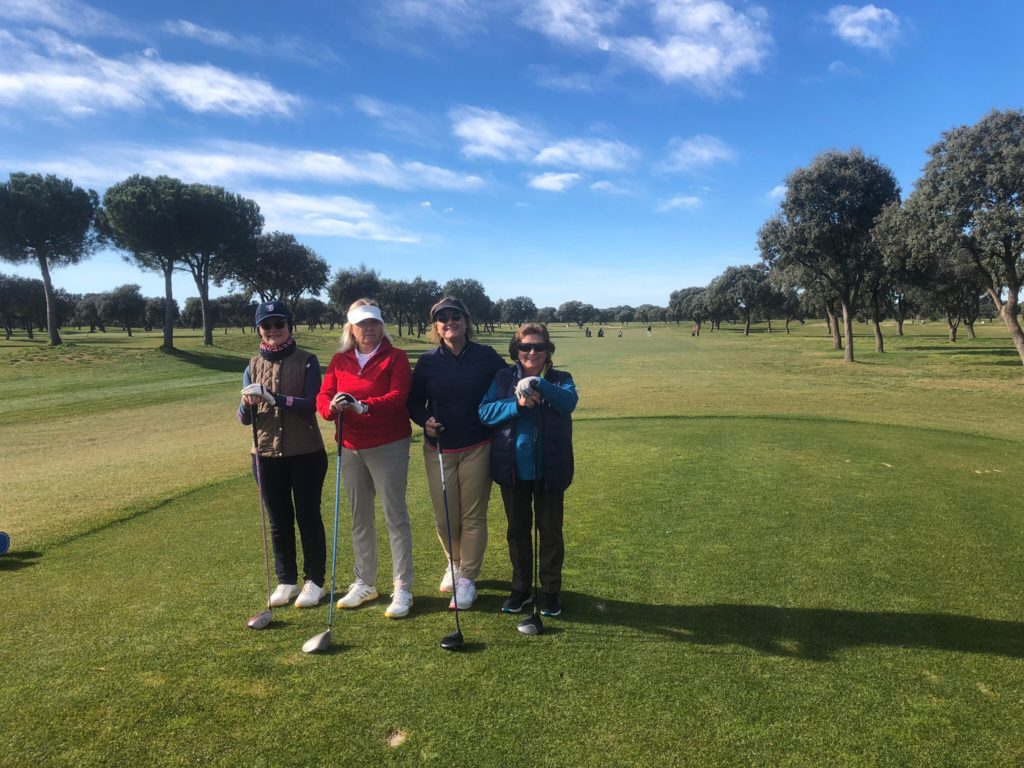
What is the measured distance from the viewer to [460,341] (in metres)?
4.50

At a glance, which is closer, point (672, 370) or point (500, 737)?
point (500, 737)

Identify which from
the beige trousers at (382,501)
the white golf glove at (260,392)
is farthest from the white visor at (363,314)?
the beige trousers at (382,501)

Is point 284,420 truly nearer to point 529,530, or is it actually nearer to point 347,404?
point 347,404

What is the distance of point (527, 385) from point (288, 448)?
211 centimetres

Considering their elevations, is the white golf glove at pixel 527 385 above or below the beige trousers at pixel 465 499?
above

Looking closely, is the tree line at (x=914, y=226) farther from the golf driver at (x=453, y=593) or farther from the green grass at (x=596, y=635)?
the golf driver at (x=453, y=593)

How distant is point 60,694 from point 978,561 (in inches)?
279

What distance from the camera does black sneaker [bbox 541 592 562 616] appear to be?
4.28m

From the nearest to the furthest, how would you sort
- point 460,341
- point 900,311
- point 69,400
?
1. point 460,341
2. point 69,400
3. point 900,311

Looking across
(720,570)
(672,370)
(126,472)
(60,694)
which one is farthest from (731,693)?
(672,370)

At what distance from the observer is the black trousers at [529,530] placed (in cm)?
434

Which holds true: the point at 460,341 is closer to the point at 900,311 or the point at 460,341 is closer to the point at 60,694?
the point at 60,694

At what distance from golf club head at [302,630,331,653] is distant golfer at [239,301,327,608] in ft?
2.59

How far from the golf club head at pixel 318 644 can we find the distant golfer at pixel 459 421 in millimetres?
981
